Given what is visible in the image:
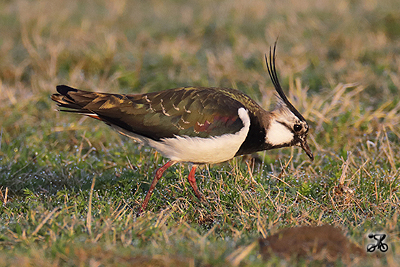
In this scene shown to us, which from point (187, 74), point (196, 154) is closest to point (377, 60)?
point (187, 74)

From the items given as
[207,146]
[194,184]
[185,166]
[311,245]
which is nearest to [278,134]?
[207,146]

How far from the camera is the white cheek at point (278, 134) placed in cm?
428

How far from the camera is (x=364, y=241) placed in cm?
313

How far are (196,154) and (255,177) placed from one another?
758 millimetres

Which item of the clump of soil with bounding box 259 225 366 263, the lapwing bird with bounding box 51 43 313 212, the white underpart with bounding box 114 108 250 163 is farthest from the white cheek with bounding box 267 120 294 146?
the clump of soil with bounding box 259 225 366 263

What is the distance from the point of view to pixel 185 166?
4957 mm

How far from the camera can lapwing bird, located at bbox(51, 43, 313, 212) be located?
3998 mm

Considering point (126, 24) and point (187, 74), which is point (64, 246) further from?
point (126, 24)

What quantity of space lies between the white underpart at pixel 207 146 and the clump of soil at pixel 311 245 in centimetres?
106

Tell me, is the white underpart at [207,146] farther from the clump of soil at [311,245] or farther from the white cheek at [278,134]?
the clump of soil at [311,245]

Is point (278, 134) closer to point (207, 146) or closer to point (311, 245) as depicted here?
point (207, 146)

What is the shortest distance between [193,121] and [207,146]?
10.1 inches

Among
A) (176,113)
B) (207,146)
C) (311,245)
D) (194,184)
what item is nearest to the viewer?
(311,245)

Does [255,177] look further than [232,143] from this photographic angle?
Yes
